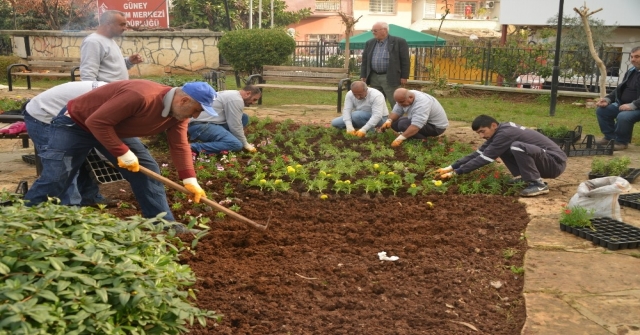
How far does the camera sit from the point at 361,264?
489cm

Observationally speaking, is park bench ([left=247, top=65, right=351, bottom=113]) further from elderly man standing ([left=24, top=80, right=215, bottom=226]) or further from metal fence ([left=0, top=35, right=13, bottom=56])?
metal fence ([left=0, top=35, right=13, bottom=56])

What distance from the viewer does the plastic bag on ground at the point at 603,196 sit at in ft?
19.0

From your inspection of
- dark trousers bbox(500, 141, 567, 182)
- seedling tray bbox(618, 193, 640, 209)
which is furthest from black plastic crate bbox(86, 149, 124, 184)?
seedling tray bbox(618, 193, 640, 209)

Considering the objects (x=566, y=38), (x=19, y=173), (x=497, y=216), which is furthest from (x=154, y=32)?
(x=497, y=216)

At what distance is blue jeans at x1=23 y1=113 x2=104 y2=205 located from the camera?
561 centimetres

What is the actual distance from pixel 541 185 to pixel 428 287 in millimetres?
2824

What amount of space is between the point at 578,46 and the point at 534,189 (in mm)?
11316

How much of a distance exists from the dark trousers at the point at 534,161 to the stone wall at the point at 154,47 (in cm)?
1472

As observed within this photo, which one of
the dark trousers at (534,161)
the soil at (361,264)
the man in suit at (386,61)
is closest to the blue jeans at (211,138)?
the soil at (361,264)

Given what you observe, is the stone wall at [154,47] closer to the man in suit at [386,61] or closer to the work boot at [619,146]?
the man in suit at [386,61]

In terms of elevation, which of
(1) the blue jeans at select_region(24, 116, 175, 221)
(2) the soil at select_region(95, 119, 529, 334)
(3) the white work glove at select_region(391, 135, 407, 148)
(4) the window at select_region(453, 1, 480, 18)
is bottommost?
(2) the soil at select_region(95, 119, 529, 334)

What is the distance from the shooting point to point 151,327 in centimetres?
284

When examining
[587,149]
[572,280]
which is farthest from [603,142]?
[572,280]

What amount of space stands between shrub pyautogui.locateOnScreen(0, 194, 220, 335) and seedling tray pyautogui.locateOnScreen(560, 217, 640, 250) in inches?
140
